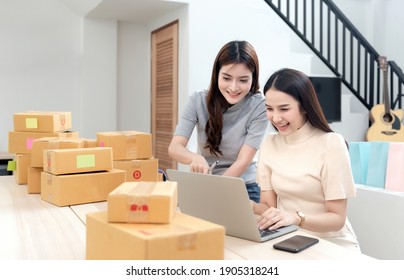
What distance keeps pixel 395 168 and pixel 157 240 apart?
192 centimetres

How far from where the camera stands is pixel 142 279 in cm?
90

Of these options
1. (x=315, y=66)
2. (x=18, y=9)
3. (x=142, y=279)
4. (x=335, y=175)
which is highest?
(x=18, y=9)

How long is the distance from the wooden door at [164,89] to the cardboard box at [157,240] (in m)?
3.82

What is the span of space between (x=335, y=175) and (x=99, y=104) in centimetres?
409

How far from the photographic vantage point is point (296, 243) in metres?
1.27

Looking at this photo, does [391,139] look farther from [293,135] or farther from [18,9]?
[18,9]

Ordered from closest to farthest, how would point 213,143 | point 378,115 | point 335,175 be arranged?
point 335,175, point 213,143, point 378,115

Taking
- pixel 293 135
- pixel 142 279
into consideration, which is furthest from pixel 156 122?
pixel 142 279

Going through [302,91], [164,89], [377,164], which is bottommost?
[377,164]

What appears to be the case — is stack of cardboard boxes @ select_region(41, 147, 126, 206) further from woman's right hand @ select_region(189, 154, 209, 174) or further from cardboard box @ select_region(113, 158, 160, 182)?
woman's right hand @ select_region(189, 154, 209, 174)

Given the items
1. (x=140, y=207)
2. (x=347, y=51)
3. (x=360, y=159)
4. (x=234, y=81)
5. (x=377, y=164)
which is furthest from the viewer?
(x=347, y=51)

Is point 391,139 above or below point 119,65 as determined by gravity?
below

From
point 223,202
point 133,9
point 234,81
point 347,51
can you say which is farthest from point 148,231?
point 347,51

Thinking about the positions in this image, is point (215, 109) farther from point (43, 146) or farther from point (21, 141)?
point (21, 141)
